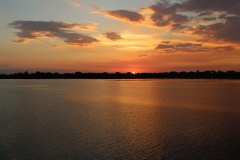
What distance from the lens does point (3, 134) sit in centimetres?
1162

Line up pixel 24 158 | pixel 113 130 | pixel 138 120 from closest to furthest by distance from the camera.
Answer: pixel 24 158
pixel 113 130
pixel 138 120

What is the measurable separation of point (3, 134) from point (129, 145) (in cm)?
591

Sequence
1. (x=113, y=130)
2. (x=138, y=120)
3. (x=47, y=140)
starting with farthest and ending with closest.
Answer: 1. (x=138, y=120)
2. (x=113, y=130)
3. (x=47, y=140)

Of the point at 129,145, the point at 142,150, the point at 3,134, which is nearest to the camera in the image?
the point at 142,150

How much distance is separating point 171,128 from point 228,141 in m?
3.23

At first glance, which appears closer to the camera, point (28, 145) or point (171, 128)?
point (28, 145)

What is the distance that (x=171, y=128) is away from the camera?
13188 millimetres

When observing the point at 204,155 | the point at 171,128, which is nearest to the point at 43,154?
the point at 204,155

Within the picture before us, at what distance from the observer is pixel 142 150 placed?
9414mm

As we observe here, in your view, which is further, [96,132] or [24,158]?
[96,132]

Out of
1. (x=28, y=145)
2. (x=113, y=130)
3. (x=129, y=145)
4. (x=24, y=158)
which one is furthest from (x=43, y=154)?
(x=113, y=130)

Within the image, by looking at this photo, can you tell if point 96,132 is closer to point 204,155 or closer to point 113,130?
point 113,130

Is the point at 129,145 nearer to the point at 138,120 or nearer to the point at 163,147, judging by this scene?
the point at 163,147

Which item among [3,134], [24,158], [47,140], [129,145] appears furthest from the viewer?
[3,134]
